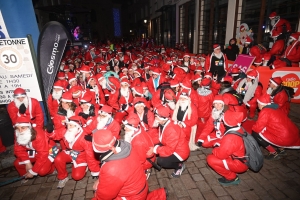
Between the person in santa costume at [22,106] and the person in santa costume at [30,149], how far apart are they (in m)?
1.16

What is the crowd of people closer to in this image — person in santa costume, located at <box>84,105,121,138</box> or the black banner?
person in santa costume, located at <box>84,105,121,138</box>

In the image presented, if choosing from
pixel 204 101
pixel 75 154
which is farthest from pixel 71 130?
pixel 204 101

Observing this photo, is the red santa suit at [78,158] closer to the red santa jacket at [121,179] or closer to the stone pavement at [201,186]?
the stone pavement at [201,186]

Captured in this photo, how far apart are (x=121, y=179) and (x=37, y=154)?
2.75m

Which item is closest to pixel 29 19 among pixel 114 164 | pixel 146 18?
pixel 114 164

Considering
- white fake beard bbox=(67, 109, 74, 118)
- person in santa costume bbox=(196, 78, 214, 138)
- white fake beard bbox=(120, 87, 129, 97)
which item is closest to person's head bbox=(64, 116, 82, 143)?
white fake beard bbox=(67, 109, 74, 118)

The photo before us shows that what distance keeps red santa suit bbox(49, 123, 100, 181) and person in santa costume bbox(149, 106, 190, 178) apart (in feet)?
4.64

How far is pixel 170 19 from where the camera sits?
22.7 metres

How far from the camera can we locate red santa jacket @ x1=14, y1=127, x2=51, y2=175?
4.02m

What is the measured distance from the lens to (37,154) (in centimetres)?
413

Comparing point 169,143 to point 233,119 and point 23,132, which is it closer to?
point 233,119

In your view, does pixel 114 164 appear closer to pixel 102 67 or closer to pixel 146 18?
pixel 102 67

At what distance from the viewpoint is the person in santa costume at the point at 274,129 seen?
426 cm

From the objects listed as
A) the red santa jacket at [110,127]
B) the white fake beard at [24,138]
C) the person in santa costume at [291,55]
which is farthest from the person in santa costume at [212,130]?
the person in santa costume at [291,55]
